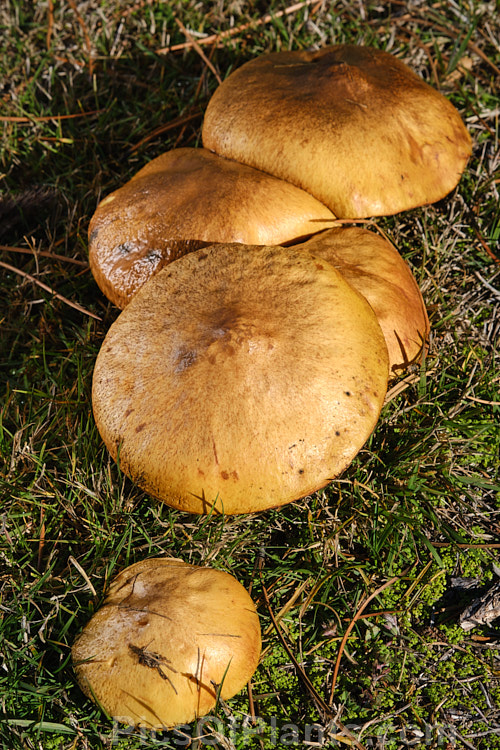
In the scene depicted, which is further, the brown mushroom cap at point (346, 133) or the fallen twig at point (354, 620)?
the brown mushroom cap at point (346, 133)

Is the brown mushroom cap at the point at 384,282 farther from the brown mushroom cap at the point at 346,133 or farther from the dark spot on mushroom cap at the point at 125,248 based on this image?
the dark spot on mushroom cap at the point at 125,248

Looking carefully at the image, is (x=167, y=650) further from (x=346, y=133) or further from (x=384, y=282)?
(x=346, y=133)

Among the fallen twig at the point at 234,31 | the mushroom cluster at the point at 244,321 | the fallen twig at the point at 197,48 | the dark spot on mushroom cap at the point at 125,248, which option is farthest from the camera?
the fallen twig at the point at 234,31

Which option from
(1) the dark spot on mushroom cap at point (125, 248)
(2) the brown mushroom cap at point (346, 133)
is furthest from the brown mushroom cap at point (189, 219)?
(2) the brown mushroom cap at point (346, 133)

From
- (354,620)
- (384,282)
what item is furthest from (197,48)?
(354,620)

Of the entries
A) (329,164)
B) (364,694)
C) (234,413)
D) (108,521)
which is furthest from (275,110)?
(364,694)

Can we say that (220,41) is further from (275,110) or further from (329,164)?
(329,164)

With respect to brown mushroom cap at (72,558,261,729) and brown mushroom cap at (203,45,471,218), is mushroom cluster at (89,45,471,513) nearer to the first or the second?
brown mushroom cap at (203,45,471,218)

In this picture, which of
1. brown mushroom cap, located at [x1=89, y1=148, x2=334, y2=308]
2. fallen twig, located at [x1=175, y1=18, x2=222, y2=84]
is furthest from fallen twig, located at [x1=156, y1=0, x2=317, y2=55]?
brown mushroom cap, located at [x1=89, y1=148, x2=334, y2=308]
